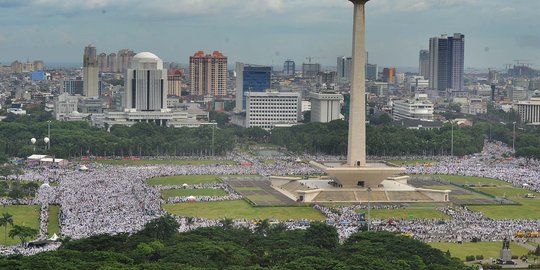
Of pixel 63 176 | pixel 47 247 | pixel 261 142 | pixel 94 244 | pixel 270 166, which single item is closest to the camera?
pixel 94 244

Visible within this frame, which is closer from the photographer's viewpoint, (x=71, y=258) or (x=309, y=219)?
(x=71, y=258)

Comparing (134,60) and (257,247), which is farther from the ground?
(134,60)

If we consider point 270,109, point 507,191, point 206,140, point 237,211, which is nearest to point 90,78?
point 270,109

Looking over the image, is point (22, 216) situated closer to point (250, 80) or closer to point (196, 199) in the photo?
point (196, 199)

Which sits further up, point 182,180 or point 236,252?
point 236,252

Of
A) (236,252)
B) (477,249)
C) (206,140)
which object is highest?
(206,140)

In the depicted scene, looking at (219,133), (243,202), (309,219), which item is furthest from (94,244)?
(219,133)

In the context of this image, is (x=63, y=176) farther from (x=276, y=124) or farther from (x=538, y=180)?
(x=276, y=124)
